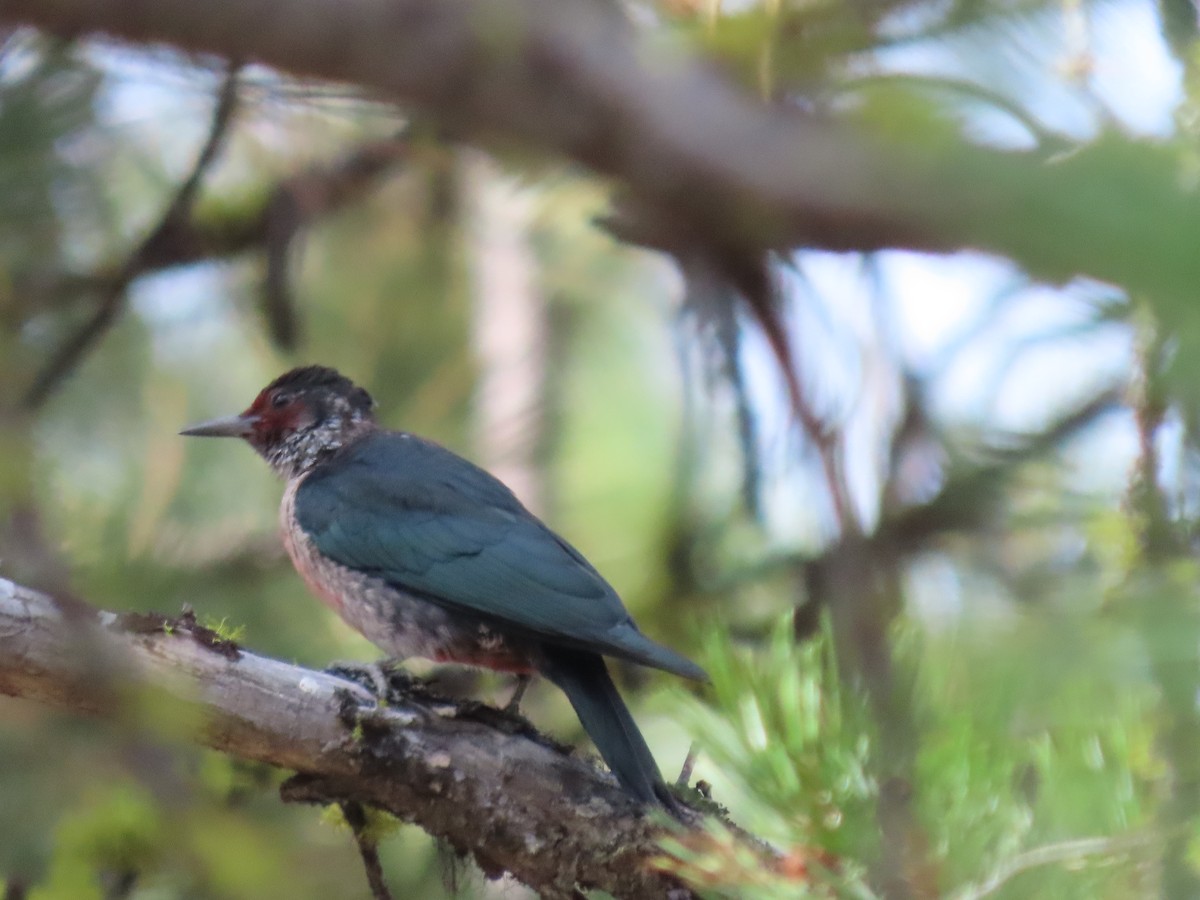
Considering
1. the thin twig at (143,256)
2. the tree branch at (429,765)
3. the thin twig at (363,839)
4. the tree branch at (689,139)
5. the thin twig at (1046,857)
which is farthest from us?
the thin twig at (143,256)

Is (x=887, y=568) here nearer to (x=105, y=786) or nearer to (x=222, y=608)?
(x=105, y=786)

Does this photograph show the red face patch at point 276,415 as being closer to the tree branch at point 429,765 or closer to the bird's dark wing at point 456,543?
the bird's dark wing at point 456,543

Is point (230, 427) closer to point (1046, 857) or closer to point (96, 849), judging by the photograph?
point (96, 849)

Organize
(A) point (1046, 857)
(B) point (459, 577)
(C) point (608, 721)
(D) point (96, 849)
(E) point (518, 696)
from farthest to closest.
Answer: (B) point (459, 577)
(E) point (518, 696)
(C) point (608, 721)
(D) point (96, 849)
(A) point (1046, 857)

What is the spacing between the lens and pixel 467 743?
2.75m

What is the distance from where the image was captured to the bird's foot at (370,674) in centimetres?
290

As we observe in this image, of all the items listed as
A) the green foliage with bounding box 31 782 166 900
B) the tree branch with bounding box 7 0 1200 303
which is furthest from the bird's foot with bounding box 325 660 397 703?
the tree branch with bounding box 7 0 1200 303

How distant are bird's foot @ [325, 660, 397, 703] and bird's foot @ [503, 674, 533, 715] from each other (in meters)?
0.28

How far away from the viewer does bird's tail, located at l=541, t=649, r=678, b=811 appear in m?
2.70

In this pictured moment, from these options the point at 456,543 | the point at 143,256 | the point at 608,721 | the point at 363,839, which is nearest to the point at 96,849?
the point at 363,839

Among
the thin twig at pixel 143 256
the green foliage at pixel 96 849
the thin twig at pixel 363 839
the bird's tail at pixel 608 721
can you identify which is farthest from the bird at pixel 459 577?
the green foliage at pixel 96 849

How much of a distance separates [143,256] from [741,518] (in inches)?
73.8

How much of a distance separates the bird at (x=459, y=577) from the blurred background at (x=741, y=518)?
0.26 metres

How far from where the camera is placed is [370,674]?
2.96 meters
